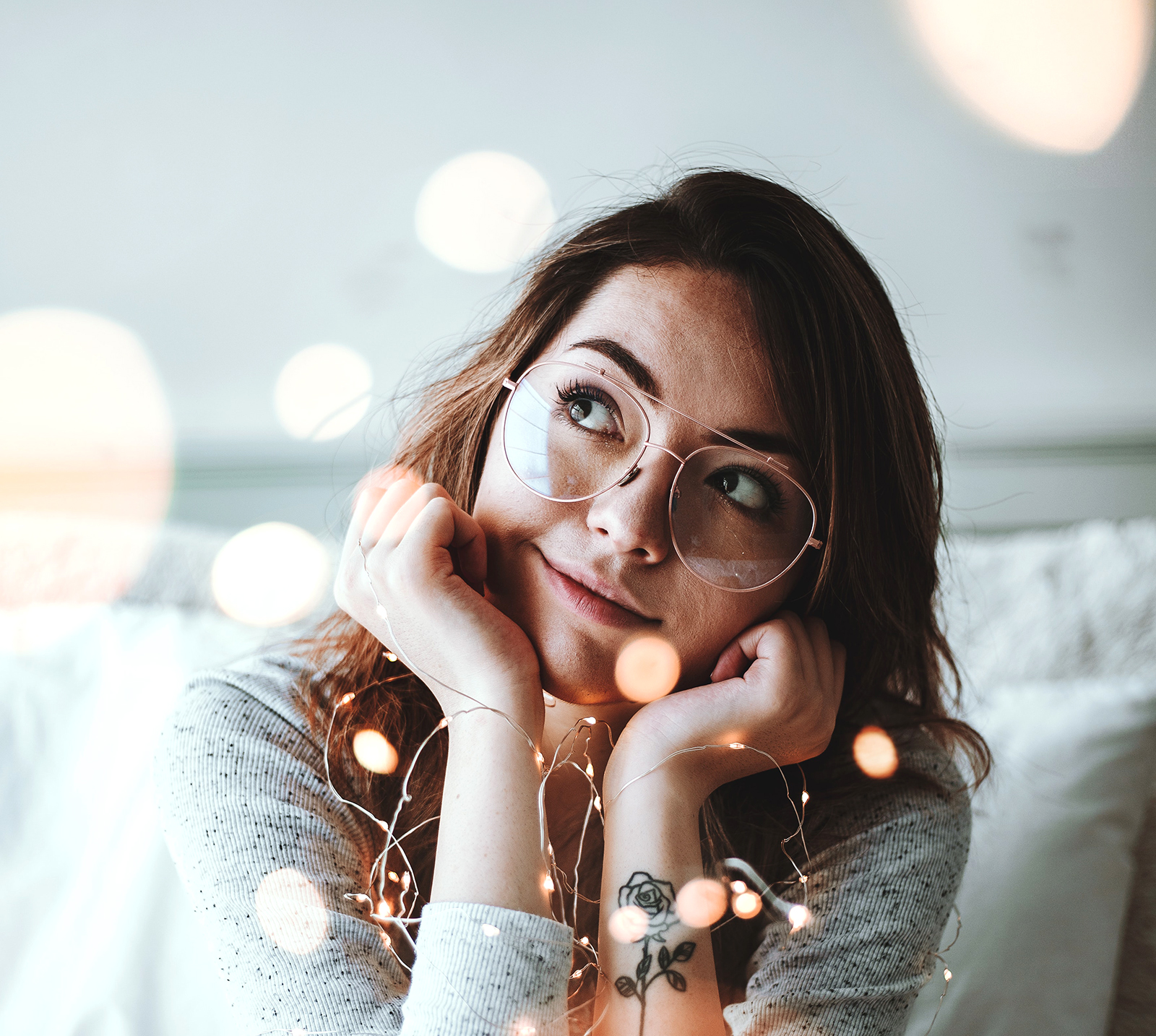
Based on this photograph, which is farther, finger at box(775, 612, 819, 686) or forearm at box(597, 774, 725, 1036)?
finger at box(775, 612, 819, 686)

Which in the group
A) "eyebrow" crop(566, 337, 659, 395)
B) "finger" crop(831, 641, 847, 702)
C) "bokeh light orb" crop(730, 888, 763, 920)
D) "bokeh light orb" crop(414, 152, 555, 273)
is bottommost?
"bokeh light orb" crop(730, 888, 763, 920)

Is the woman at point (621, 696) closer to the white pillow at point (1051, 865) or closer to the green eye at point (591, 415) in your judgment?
the green eye at point (591, 415)

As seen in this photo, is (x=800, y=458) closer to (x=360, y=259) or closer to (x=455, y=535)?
(x=455, y=535)

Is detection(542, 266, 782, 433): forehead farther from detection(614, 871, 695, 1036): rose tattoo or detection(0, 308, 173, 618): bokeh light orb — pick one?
detection(0, 308, 173, 618): bokeh light orb

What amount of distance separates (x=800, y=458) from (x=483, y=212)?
1.09 metres

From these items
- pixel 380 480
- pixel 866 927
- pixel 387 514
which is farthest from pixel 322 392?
pixel 866 927

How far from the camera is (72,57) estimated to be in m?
1.77

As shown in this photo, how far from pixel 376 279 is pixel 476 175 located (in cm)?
31

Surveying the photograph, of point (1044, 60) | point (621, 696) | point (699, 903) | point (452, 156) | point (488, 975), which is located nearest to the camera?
point (488, 975)

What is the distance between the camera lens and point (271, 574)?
6.24 ft

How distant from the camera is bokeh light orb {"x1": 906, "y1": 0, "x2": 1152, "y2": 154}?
142 centimetres

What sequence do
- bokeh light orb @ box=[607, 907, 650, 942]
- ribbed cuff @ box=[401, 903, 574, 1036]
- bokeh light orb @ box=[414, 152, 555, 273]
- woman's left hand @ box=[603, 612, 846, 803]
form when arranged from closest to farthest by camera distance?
ribbed cuff @ box=[401, 903, 574, 1036], bokeh light orb @ box=[607, 907, 650, 942], woman's left hand @ box=[603, 612, 846, 803], bokeh light orb @ box=[414, 152, 555, 273]

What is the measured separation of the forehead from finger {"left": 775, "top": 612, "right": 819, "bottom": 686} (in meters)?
0.25

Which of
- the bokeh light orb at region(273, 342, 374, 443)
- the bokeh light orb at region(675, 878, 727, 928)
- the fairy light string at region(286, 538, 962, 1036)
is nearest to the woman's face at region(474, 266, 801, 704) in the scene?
the fairy light string at region(286, 538, 962, 1036)
